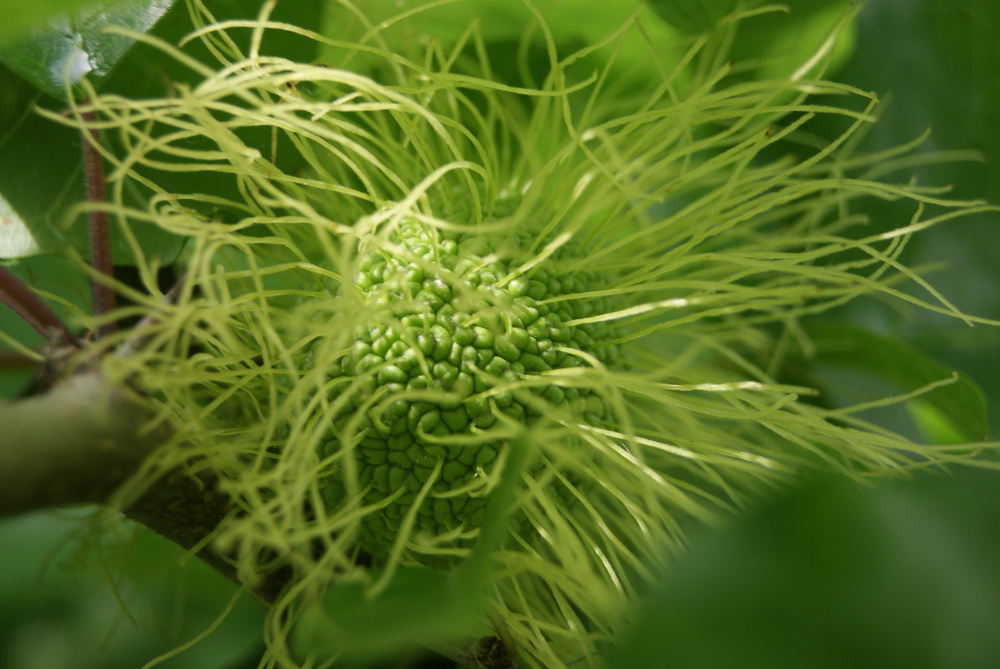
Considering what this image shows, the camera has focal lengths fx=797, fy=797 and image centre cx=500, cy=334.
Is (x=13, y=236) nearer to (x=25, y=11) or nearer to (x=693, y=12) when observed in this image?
(x=25, y=11)

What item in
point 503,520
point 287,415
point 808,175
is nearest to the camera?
point 503,520

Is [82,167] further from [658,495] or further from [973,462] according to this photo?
[973,462]

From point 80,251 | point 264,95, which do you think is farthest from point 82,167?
point 264,95

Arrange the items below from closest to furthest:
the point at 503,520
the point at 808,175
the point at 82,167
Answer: the point at 503,520 < the point at 82,167 < the point at 808,175

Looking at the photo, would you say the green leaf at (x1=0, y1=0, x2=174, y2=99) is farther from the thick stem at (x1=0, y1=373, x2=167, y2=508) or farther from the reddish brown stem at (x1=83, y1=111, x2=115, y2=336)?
the thick stem at (x1=0, y1=373, x2=167, y2=508)

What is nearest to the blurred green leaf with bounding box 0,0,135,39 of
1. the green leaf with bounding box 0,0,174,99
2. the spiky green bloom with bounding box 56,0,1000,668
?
the spiky green bloom with bounding box 56,0,1000,668

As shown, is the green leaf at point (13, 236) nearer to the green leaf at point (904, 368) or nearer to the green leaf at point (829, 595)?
the green leaf at point (829, 595)

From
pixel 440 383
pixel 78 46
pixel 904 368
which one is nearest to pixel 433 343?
pixel 440 383
